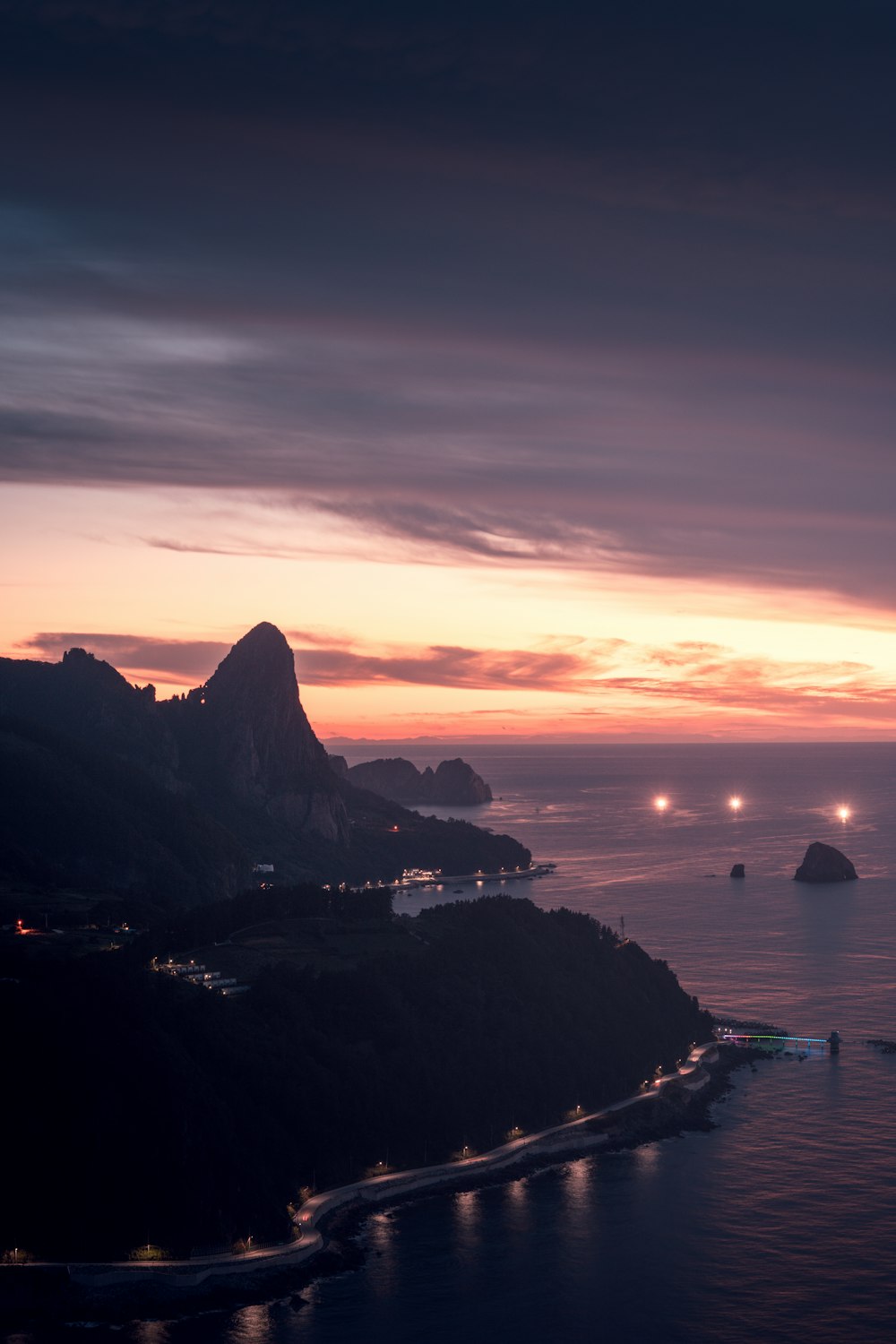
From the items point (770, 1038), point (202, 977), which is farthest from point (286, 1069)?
point (770, 1038)

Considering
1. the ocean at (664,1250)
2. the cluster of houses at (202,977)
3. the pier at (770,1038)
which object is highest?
the cluster of houses at (202,977)

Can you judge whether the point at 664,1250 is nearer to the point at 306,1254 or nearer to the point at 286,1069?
the point at 306,1254

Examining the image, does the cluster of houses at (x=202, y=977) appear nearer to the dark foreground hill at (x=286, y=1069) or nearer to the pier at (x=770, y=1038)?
the dark foreground hill at (x=286, y=1069)

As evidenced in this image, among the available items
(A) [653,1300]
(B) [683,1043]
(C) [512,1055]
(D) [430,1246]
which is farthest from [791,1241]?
(B) [683,1043]

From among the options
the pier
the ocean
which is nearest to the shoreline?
the ocean

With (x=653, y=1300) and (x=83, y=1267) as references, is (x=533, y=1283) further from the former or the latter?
(x=83, y=1267)

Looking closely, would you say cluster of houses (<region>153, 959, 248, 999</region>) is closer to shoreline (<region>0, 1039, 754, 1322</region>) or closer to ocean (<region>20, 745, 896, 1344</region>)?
shoreline (<region>0, 1039, 754, 1322</region>)

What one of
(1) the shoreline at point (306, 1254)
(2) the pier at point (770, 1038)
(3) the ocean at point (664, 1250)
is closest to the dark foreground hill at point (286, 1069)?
(1) the shoreline at point (306, 1254)
